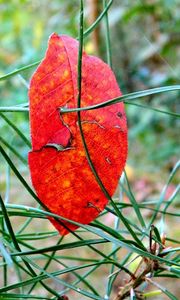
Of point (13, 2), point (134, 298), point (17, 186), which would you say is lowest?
point (134, 298)

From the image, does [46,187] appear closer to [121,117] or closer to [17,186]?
[121,117]

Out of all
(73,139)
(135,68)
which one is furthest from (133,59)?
(73,139)

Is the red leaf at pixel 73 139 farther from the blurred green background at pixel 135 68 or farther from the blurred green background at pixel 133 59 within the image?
the blurred green background at pixel 133 59

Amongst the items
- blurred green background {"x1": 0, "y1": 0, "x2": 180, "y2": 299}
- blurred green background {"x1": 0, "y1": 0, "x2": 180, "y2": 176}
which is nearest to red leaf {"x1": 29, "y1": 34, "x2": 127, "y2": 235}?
blurred green background {"x1": 0, "y1": 0, "x2": 180, "y2": 299}

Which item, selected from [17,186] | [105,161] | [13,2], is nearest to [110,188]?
[105,161]

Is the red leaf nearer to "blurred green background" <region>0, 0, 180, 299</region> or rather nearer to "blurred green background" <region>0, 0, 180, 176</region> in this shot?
"blurred green background" <region>0, 0, 180, 299</region>

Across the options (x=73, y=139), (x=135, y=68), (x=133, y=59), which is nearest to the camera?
(x=73, y=139)

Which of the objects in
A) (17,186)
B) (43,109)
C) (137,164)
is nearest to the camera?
(43,109)

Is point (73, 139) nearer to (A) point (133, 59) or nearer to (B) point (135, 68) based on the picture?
(B) point (135, 68)

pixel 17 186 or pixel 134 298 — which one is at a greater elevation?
pixel 17 186
